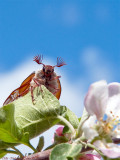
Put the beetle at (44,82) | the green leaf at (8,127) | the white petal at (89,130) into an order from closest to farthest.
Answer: the white petal at (89,130) → the green leaf at (8,127) → the beetle at (44,82)

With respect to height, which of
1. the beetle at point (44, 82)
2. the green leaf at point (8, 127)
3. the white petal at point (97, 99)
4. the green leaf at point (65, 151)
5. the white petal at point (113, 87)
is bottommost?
the green leaf at point (65, 151)

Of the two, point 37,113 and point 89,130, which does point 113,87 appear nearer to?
point 89,130

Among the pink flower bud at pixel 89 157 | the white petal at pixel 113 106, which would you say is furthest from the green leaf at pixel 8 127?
the white petal at pixel 113 106

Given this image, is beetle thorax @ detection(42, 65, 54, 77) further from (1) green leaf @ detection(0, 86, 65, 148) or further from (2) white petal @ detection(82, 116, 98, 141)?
(2) white petal @ detection(82, 116, 98, 141)

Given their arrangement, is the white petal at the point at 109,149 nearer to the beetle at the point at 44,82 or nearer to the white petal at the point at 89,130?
the white petal at the point at 89,130

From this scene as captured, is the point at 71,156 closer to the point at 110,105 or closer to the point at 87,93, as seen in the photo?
the point at 87,93

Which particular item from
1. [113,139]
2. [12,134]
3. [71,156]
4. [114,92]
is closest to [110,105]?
[114,92]

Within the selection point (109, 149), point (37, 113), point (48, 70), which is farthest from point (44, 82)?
point (109, 149)
